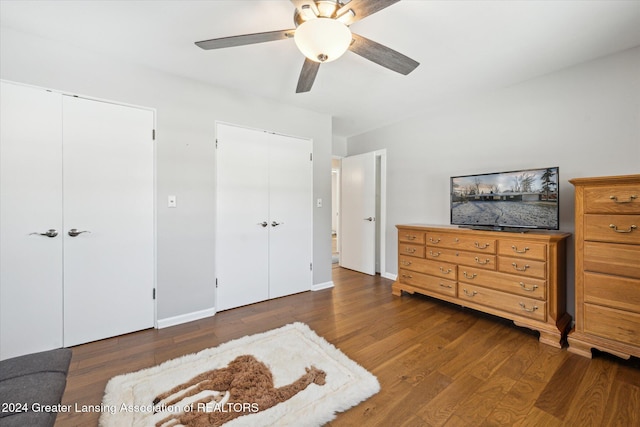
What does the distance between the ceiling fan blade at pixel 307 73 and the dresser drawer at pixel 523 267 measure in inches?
89.0

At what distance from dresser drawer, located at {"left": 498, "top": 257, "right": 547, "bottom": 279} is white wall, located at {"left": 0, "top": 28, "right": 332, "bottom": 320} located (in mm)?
2809

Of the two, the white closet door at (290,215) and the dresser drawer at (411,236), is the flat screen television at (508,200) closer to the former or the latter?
the dresser drawer at (411,236)

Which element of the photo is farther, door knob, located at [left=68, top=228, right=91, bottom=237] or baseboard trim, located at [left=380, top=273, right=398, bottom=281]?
baseboard trim, located at [left=380, top=273, right=398, bottom=281]

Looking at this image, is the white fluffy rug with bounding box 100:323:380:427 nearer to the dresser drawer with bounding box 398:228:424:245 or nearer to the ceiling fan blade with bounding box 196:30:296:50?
the dresser drawer with bounding box 398:228:424:245

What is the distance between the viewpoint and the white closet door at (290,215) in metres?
3.12

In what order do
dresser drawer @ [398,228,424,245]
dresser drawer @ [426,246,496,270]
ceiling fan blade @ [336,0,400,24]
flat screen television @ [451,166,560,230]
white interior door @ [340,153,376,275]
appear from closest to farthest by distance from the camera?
ceiling fan blade @ [336,0,400,24] → flat screen television @ [451,166,560,230] → dresser drawer @ [426,246,496,270] → dresser drawer @ [398,228,424,245] → white interior door @ [340,153,376,275]

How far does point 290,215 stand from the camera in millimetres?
3250

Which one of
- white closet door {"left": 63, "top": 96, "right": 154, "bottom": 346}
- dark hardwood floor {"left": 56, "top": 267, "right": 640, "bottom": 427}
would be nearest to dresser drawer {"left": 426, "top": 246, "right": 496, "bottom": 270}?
dark hardwood floor {"left": 56, "top": 267, "right": 640, "bottom": 427}

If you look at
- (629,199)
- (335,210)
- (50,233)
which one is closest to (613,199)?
(629,199)

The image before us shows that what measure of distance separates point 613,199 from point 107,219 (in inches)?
152

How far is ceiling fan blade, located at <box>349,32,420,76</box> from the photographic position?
1.56 m

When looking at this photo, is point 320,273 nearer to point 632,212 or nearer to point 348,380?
point 348,380

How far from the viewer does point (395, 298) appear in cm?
311

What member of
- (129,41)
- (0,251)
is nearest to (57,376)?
(0,251)
